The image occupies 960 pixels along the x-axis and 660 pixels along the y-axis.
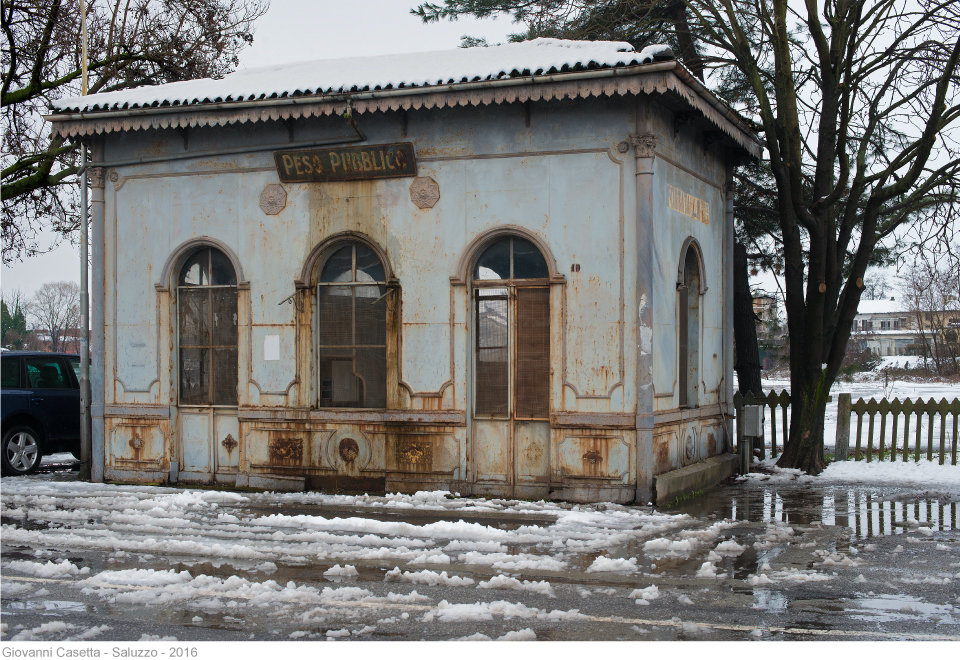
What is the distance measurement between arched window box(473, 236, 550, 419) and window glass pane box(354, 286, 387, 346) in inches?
50.5

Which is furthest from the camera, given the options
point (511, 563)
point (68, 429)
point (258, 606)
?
point (68, 429)

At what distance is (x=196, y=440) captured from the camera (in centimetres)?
1255

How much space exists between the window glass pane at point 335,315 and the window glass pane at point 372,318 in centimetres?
11

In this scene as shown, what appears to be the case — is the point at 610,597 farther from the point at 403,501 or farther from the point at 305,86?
the point at 305,86

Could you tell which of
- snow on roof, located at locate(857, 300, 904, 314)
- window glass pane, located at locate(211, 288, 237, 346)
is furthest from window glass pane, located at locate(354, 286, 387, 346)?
snow on roof, located at locate(857, 300, 904, 314)

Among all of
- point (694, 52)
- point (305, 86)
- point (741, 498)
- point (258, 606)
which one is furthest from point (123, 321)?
point (694, 52)

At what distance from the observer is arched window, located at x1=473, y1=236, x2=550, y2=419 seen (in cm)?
1125

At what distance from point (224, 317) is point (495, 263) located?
3.99 metres

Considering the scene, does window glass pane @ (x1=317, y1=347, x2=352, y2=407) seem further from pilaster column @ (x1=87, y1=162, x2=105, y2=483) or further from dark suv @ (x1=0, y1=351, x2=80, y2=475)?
dark suv @ (x1=0, y1=351, x2=80, y2=475)

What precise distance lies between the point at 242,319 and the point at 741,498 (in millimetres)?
7087

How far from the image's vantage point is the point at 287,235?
12.1 m

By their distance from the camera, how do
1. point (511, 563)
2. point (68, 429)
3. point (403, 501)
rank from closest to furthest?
point (511, 563) → point (403, 501) → point (68, 429)

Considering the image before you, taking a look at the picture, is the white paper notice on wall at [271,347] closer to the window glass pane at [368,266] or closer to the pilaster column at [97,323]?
the window glass pane at [368,266]

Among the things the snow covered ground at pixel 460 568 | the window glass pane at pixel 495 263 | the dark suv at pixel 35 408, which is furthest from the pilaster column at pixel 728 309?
the dark suv at pixel 35 408
